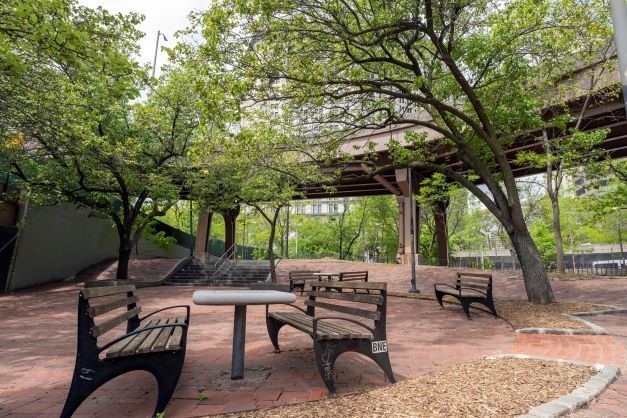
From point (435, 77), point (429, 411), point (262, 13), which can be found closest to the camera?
point (429, 411)

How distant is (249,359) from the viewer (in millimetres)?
4609

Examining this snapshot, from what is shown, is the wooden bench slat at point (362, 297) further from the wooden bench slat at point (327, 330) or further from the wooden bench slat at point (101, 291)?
the wooden bench slat at point (101, 291)

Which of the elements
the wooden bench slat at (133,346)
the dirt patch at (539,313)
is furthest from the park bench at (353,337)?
the dirt patch at (539,313)

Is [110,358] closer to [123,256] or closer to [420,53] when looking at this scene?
[420,53]

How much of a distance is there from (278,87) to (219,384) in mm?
6631

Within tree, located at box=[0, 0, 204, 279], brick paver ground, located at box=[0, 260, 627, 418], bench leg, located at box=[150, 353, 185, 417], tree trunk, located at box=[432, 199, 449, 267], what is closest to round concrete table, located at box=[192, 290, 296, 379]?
A: brick paver ground, located at box=[0, 260, 627, 418]

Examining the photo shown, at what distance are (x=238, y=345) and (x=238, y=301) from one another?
63cm

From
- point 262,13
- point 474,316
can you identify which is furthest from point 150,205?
point 474,316

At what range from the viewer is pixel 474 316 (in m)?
7.94

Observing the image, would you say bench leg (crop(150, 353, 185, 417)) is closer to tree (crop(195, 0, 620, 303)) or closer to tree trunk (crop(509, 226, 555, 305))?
tree (crop(195, 0, 620, 303))

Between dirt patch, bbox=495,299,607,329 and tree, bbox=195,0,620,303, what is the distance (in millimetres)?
474

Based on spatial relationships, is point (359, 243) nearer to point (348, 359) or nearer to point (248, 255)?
point (248, 255)

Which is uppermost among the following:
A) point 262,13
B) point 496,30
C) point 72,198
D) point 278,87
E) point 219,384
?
point 496,30

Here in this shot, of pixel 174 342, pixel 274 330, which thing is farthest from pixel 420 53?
Result: pixel 174 342
